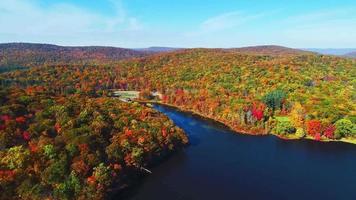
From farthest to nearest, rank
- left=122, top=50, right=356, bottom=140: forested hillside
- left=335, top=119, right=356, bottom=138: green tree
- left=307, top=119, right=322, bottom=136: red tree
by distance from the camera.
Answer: left=122, top=50, right=356, bottom=140: forested hillside → left=307, top=119, right=322, bottom=136: red tree → left=335, top=119, right=356, bottom=138: green tree

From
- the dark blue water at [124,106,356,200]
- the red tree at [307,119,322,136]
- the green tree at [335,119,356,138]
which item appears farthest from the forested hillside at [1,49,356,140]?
the dark blue water at [124,106,356,200]

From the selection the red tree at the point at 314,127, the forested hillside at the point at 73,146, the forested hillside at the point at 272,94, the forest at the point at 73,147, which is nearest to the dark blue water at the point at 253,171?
the red tree at the point at 314,127

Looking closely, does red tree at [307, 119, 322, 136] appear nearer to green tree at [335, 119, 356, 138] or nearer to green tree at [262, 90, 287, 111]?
green tree at [335, 119, 356, 138]

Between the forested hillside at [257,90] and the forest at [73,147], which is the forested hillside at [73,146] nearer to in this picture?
the forest at [73,147]

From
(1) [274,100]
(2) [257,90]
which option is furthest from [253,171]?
(2) [257,90]

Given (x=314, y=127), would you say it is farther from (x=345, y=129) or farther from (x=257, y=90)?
(x=257, y=90)

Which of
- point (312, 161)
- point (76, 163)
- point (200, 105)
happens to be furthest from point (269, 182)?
point (200, 105)

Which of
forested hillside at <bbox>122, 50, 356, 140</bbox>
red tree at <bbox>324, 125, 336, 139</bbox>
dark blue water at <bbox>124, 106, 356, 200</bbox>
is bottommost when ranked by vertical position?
dark blue water at <bbox>124, 106, 356, 200</bbox>
